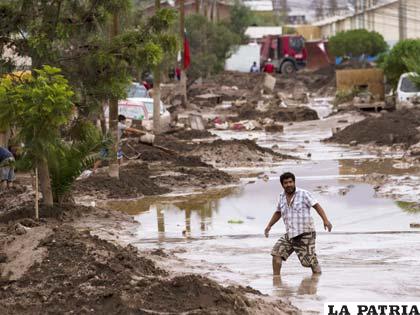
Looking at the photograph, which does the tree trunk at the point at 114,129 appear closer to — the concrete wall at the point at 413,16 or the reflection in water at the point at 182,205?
the reflection in water at the point at 182,205

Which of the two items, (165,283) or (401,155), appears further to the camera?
(401,155)

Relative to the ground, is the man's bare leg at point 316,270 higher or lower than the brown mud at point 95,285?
lower

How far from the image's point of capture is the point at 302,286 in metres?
12.6

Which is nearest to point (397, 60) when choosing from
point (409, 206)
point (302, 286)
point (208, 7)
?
point (409, 206)

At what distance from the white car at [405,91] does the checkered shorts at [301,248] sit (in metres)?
28.7

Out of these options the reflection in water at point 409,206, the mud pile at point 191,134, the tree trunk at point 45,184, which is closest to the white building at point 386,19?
the mud pile at point 191,134

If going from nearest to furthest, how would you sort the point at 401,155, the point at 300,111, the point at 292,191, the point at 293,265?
the point at 292,191 < the point at 293,265 < the point at 401,155 < the point at 300,111

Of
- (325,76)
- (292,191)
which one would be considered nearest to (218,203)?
(292,191)

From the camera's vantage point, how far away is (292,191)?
1312cm

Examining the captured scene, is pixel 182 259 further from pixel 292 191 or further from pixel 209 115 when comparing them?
pixel 209 115

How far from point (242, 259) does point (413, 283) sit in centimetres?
293

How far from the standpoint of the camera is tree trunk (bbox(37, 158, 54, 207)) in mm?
17750

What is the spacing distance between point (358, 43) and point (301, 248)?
75415mm

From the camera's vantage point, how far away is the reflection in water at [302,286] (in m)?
12.2
